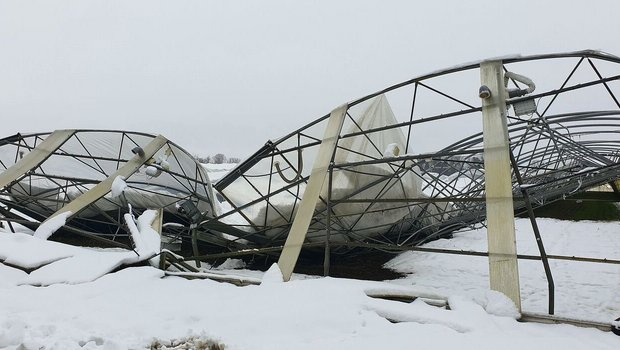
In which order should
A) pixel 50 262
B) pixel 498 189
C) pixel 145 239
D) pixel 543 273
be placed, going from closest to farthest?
1. pixel 498 189
2. pixel 50 262
3. pixel 145 239
4. pixel 543 273

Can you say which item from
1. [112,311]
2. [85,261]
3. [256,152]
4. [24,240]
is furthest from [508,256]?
[24,240]

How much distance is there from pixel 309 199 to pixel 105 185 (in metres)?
5.88

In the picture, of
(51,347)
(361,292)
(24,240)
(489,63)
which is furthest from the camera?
(24,240)

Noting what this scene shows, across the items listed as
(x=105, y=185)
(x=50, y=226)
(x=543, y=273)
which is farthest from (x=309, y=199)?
(x=543, y=273)

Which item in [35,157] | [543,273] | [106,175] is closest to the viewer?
[543,273]

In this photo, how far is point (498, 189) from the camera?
508cm

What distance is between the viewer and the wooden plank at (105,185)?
30.0 ft

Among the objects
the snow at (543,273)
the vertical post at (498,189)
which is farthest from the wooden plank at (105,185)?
the vertical post at (498,189)

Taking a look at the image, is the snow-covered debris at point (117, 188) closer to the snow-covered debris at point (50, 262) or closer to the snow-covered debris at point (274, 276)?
the snow-covered debris at point (50, 262)

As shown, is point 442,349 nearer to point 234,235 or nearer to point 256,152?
point 256,152

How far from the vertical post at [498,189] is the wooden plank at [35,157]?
1090 cm

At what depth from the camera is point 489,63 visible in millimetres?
5641

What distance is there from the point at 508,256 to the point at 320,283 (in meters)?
2.36

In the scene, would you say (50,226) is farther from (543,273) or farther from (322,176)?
(543,273)
